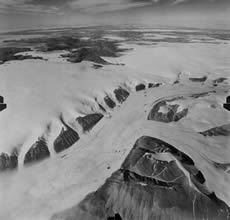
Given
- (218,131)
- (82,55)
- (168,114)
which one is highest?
(82,55)

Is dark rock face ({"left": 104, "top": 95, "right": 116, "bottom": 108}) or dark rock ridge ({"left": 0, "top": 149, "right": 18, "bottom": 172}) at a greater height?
dark rock ridge ({"left": 0, "top": 149, "right": 18, "bottom": 172})

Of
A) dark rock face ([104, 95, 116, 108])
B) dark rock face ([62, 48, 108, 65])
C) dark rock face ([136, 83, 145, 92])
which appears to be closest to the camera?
dark rock face ([104, 95, 116, 108])

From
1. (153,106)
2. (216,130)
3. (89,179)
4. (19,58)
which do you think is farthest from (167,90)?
(19,58)

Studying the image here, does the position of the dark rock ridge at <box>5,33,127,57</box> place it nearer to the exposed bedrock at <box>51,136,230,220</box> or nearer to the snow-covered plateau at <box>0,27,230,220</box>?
the snow-covered plateau at <box>0,27,230,220</box>

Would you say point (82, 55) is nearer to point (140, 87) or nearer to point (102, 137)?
point (140, 87)

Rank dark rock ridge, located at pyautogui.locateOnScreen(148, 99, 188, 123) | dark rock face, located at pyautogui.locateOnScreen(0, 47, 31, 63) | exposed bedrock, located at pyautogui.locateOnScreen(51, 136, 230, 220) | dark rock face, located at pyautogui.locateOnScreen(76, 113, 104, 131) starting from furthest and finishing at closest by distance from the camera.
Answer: dark rock face, located at pyautogui.locateOnScreen(0, 47, 31, 63) < dark rock ridge, located at pyautogui.locateOnScreen(148, 99, 188, 123) < dark rock face, located at pyautogui.locateOnScreen(76, 113, 104, 131) < exposed bedrock, located at pyautogui.locateOnScreen(51, 136, 230, 220)

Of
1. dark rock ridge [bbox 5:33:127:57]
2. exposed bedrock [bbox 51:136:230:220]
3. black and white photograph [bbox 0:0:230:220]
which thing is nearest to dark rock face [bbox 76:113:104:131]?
black and white photograph [bbox 0:0:230:220]

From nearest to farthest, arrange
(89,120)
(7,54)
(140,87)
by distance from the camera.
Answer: (89,120)
(7,54)
(140,87)

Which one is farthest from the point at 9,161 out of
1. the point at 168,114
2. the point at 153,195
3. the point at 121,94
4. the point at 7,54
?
the point at 7,54
